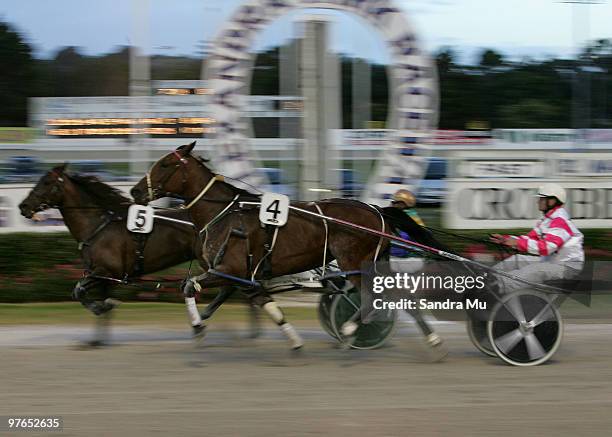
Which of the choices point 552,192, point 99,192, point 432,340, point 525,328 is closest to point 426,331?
point 432,340

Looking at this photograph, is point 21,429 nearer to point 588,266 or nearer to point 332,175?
point 588,266

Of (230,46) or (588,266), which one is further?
(230,46)

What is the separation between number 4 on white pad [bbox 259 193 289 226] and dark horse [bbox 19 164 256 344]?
920mm

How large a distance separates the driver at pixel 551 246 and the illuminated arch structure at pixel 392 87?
17.8ft

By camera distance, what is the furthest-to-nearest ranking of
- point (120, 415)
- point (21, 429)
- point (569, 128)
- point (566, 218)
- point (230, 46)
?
point (569, 128) → point (230, 46) → point (566, 218) → point (120, 415) → point (21, 429)

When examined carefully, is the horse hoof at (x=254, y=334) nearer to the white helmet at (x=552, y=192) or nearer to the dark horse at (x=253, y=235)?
the dark horse at (x=253, y=235)

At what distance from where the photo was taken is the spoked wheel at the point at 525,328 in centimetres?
720

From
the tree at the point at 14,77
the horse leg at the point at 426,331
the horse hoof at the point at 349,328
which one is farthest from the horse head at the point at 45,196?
the tree at the point at 14,77

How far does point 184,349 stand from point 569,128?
10652 mm

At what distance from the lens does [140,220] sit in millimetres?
8391

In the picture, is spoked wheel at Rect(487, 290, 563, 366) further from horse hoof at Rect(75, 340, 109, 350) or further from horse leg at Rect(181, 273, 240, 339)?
horse hoof at Rect(75, 340, 109, 350)

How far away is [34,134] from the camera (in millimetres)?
13383

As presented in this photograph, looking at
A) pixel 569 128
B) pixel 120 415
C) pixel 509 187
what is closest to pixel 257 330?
pixel 120 415

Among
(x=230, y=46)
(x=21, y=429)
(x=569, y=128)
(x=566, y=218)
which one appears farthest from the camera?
(x=569, y=128)
